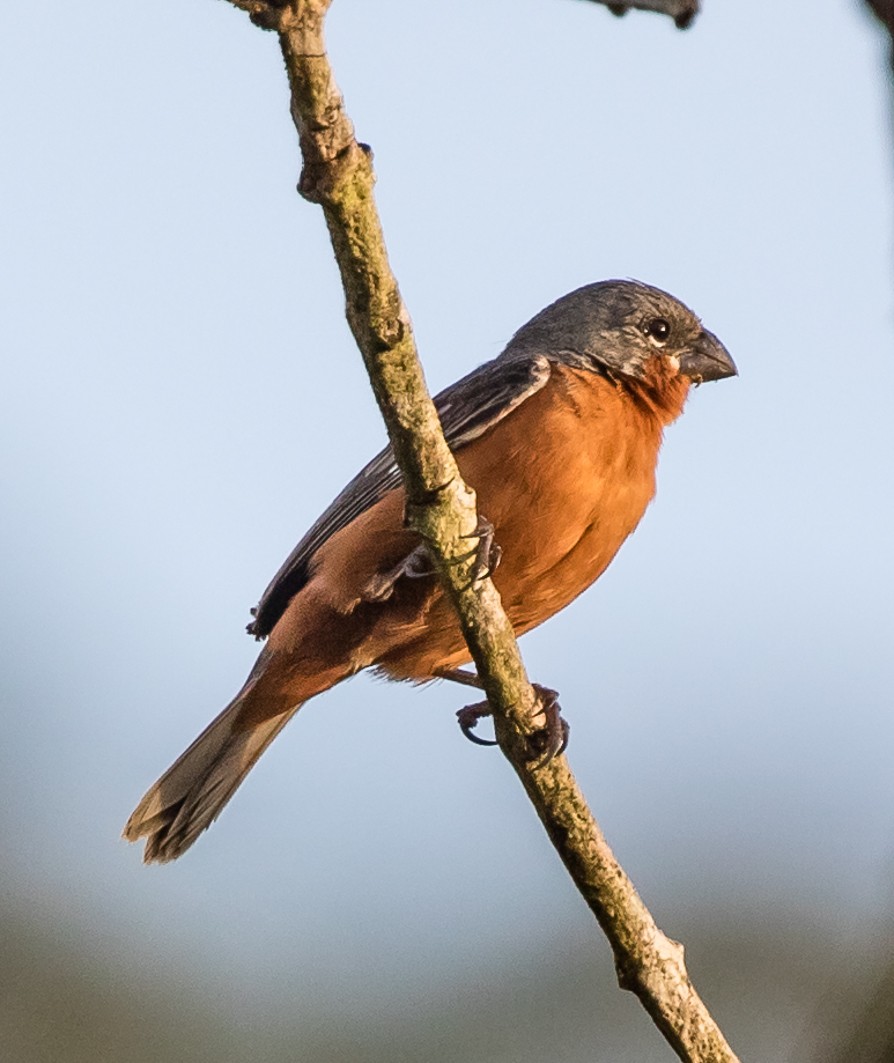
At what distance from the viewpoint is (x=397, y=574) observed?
5.20m

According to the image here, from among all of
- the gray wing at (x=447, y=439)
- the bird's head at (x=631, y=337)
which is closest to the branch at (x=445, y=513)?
the gray wing at (x=447, y=439)

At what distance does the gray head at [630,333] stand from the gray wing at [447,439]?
1.20 ft

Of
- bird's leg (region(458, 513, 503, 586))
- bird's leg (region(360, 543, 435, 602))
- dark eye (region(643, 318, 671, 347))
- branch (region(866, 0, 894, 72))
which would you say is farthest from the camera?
dark eye (region(643, 318, 671, 347))

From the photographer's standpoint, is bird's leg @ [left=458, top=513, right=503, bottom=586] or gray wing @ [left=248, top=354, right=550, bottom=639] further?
gray wing @ [left=248, top=354, right=550, bottom=639]

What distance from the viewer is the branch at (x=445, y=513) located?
11.0 feet

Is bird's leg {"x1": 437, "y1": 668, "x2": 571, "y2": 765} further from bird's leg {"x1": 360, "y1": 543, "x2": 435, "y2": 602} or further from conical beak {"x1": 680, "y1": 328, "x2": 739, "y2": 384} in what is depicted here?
conical beak {"x1": 680, "y1": 328, "x2": 739, "y2": 384}

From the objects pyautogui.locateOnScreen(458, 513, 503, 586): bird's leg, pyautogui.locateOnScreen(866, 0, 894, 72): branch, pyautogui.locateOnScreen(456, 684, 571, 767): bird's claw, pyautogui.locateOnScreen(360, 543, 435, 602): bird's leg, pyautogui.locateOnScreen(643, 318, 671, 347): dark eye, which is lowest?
pyautogui.locateOnScreen(456, 684, 571, 767): bird's claw

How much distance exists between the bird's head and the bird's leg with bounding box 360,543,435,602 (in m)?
1.32

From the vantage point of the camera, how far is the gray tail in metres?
6.43

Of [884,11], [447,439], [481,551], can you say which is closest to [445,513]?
[481,551]

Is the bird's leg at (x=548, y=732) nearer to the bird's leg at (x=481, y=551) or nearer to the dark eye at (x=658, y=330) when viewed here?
the bird's leg at (x=481, y=551)

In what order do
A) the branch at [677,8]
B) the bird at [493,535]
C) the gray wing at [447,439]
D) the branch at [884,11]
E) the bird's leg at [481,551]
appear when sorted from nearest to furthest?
the branch at [884,11] < the branch at [677,8] < the bird's leg at [481,551] < the bird at [493,535] < the gray wing at [447,439]

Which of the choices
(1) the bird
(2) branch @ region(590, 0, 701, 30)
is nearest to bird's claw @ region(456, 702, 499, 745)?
(1) the bird

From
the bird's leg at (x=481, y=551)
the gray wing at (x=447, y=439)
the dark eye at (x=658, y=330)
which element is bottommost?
the bird's leg at (x=481, y=551)
